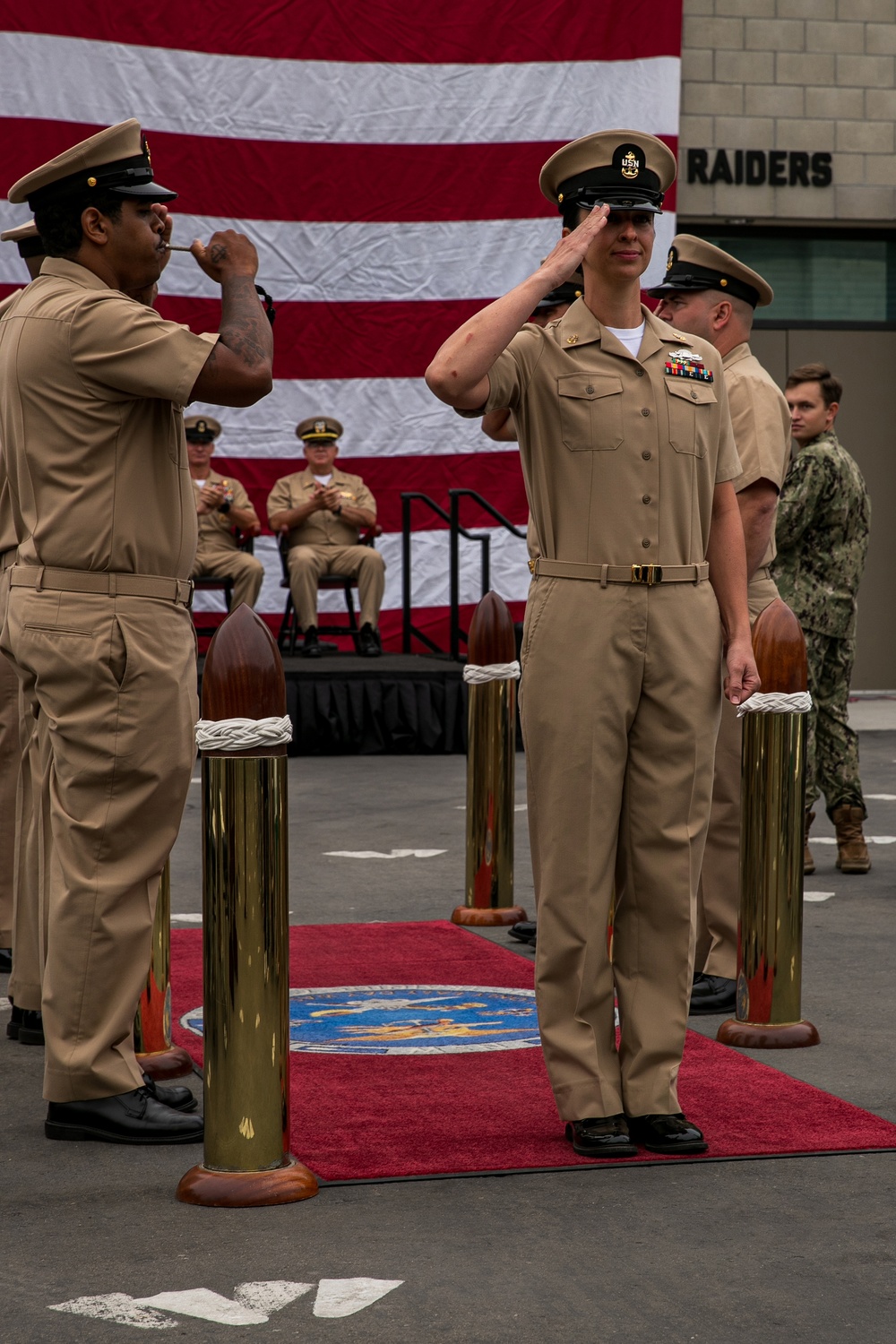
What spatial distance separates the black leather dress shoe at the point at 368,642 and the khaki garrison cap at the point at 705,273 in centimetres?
668

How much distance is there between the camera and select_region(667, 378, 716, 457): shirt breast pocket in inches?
133

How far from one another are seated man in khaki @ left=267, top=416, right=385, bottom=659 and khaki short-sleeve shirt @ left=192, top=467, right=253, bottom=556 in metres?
0.25

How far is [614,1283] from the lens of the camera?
8.69 feet

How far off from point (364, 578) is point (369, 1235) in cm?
877

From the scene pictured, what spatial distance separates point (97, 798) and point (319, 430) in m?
8.51

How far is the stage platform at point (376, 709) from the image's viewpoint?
34.1ft

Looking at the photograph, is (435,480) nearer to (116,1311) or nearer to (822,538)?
(822,538)

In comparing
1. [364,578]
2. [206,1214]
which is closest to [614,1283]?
[206,1214]

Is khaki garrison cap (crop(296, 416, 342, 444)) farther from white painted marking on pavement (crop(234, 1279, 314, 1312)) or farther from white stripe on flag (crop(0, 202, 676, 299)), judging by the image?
white painted marking on pavement (crop(234, 1279, 314, 1312))

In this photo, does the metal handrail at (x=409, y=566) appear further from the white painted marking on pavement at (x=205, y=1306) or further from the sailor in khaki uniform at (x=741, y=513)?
the white painted marking on pavement at (x=205, y=1306)

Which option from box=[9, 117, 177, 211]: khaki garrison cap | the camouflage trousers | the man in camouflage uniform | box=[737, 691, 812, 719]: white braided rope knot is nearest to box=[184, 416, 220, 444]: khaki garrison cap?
the man in camouflage uniform

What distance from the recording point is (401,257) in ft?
40.7

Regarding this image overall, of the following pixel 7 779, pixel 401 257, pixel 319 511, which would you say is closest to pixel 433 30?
pixel 401 257

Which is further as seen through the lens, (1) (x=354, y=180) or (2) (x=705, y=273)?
(1) (x=354, y=180)
